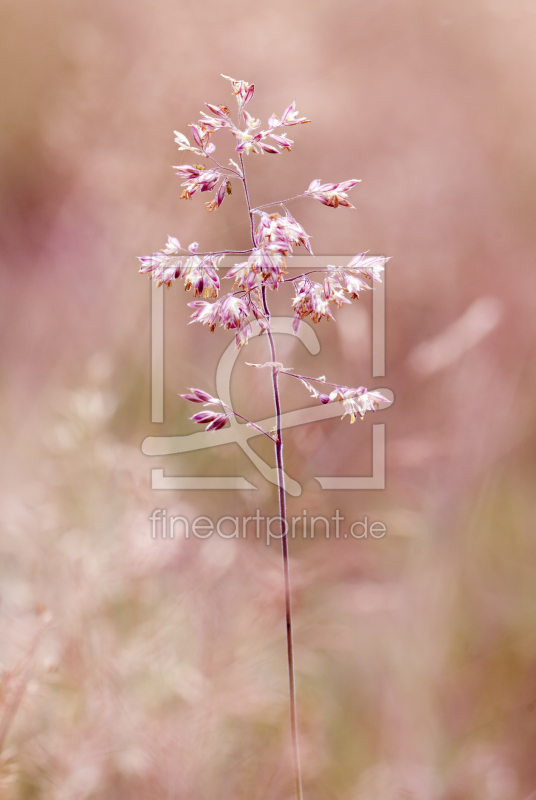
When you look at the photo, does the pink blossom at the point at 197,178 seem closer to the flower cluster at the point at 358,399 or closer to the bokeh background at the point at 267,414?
the flower cluster at the point at 358,399

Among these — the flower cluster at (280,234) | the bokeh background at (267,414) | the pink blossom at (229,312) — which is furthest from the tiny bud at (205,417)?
the bokeh background at (267,414)

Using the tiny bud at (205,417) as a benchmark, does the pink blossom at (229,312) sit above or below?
above

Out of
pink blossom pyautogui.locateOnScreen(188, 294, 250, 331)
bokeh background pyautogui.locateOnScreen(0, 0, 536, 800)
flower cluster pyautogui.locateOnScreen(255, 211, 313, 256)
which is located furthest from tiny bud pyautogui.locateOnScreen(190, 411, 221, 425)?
bokeh background pyautogui.locateOnScreen(0, 0, 536, 800)

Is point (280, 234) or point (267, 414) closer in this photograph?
point (280, 234)

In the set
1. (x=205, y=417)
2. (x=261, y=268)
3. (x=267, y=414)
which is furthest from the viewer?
(x=267, y=414)

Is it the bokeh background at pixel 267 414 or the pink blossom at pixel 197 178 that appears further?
the bokeh background at pixel 267 414

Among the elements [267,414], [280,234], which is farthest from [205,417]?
[267,414]

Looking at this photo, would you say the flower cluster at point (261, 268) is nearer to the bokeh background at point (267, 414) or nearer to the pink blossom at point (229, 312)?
the pink blossom at point (229, 312)

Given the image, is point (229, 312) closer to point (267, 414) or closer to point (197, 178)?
point (197, 178)

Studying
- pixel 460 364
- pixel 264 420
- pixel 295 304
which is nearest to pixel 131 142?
pixel 264 420
